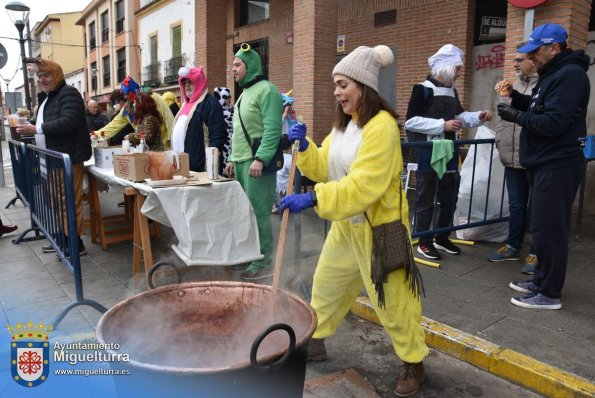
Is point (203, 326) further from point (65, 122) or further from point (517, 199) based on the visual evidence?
point (517, 199)

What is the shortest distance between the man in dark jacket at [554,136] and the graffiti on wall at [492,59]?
5.35 metres

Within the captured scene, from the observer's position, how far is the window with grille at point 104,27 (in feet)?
93.3

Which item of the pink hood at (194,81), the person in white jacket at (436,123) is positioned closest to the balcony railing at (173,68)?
the pink hood at (194,81)

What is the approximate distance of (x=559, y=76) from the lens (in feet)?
10.9

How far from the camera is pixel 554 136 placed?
3391 mm

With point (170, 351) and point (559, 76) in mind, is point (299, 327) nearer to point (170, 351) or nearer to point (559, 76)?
point (170, 351)

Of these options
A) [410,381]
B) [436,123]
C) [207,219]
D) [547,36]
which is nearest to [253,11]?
[436,123]

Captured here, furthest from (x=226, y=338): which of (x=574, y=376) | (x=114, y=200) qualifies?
(x=114, y=200)

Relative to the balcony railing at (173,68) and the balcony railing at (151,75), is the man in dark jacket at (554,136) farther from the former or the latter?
the balcony railing at (151,75)

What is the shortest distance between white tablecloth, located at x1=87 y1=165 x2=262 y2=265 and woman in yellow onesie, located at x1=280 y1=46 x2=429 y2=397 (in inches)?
53.1

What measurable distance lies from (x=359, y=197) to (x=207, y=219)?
1.97 metres

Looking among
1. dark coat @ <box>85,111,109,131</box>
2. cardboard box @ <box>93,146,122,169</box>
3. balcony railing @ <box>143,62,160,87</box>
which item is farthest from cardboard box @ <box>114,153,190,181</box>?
balcony railing @ <box>143,62,160,87</box>

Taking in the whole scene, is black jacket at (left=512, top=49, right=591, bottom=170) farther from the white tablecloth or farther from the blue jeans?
the white tablecloth

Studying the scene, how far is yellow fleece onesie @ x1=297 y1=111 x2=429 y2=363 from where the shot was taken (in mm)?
2291
